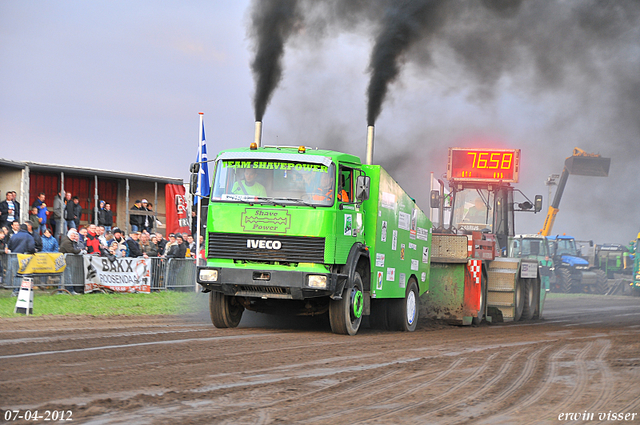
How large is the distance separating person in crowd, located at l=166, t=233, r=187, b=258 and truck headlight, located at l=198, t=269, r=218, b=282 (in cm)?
958

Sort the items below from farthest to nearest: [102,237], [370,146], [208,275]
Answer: [102,237], [370,146], [208,275]

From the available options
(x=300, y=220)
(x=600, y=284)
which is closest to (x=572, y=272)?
(x=600, y=284)

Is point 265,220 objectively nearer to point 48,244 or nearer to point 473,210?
point 48,244

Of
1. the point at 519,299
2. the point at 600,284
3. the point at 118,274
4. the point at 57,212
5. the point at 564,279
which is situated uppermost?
the point at 57,212

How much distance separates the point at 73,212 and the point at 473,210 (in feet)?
35.7

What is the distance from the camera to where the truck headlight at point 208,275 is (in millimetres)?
11212

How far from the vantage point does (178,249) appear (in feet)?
67.8

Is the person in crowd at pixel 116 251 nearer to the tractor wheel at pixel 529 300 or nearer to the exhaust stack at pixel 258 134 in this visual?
the exhaust stack at pixel 258 134

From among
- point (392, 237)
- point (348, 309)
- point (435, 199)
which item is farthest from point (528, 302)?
point (348, 309)

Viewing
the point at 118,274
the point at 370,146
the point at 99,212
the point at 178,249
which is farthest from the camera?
the point at 99,212

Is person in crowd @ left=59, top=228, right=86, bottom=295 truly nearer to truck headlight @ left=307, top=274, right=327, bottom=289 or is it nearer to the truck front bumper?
the truck front bumper

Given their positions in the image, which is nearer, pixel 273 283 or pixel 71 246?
pixel 273 283

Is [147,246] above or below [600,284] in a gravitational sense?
above

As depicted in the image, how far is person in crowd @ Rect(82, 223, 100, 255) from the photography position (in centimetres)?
1847
